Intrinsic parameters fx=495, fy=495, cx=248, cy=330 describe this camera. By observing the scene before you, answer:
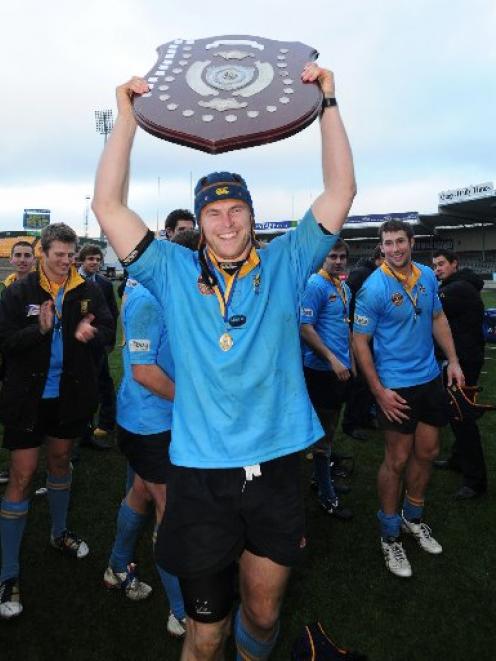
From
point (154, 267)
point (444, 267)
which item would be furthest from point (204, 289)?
point (444, 267)

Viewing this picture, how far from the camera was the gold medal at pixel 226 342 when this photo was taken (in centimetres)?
193

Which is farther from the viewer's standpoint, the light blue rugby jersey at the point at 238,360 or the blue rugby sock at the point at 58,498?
the blue rugby sock at the point at 58,498

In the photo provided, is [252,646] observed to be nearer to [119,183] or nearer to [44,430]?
[44,430]

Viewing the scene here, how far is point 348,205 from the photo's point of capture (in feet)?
6.60

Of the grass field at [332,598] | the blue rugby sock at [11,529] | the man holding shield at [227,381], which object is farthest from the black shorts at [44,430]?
the man holding shield at [227,381]

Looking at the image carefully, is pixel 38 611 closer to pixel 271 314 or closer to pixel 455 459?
pixel 271 314

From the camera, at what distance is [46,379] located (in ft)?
10.4

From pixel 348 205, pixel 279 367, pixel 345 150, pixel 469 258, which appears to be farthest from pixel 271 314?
pixel 469 258

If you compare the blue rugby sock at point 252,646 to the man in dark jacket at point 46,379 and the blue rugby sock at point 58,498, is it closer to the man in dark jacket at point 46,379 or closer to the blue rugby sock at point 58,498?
the man in dark jacket at point 46,379

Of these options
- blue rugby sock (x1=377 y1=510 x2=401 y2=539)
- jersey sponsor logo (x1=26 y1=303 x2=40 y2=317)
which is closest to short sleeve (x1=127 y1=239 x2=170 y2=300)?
jersey sponsor logo (x1=26 y1=303 x2=40 y2=317)

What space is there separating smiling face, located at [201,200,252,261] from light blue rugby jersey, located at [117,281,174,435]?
2.08ft

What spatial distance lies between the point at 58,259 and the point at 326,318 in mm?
2316

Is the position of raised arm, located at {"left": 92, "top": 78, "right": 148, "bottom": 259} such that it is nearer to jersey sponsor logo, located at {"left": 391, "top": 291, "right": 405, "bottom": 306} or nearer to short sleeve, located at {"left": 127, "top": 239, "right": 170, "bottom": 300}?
short sleeve, located at {"left": 127, "top": 239, "right": 170, "bottom": 300}

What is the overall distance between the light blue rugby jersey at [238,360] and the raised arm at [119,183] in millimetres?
95
